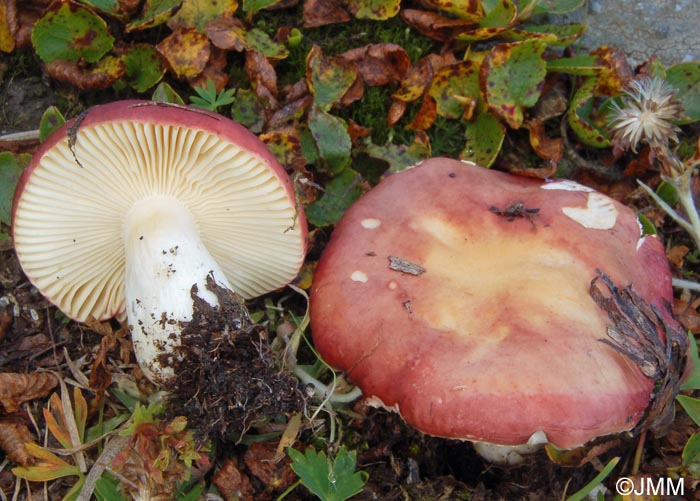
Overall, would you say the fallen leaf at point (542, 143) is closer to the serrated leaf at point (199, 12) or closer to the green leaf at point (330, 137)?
the green leaf at point (330, 137)

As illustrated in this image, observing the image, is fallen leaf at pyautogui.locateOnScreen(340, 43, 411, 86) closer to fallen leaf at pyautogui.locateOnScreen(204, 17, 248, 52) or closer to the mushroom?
fallen leaf at pyautogui.locateOnScreen(204, 17, 248, 52)

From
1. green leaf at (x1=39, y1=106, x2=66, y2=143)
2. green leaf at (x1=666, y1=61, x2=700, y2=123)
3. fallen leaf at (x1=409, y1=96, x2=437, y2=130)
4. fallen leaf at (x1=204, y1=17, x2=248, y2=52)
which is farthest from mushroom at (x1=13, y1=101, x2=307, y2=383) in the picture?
green leaf at (x1=666, y1=61, x2=700, y2=123)

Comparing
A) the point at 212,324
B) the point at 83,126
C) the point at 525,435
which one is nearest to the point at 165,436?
the point at 212,324

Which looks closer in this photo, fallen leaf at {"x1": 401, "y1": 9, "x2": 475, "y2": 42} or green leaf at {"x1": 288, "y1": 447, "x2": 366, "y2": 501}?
green leaf at {"x1": 288, "y1": 447, "x2": 366, "y2": 501}

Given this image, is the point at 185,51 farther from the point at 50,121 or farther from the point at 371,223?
the point at 371,223

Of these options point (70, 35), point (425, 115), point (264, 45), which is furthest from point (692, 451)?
point (70, 35)

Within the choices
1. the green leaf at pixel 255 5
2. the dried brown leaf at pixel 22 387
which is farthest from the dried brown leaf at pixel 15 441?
the green leaf at pixel 255 5
